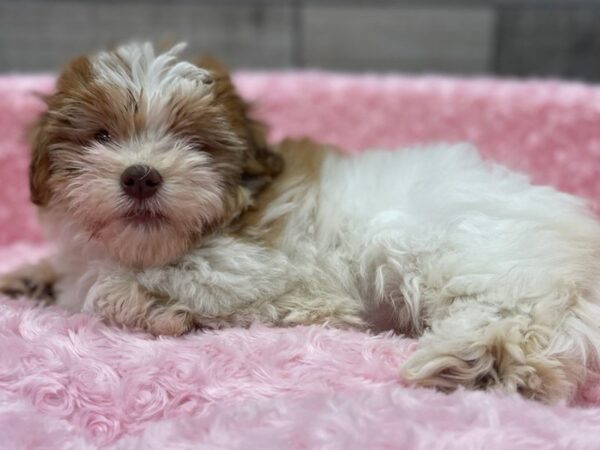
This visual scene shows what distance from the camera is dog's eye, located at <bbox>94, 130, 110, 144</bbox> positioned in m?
1.98

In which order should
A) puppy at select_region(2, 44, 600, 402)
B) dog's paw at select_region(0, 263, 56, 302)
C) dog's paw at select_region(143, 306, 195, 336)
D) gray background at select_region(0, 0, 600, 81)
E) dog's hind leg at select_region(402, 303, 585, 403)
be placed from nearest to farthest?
dog's hind leg at select_region(402, 303, 585, 403), puppy at select_region(2, 44, 600, 402), dog's paw at select_region(143, 306, 195, 336), dog's paw at select_region(0, 263, 56, 302), gray background at select_region(0, 0, 600, 81)

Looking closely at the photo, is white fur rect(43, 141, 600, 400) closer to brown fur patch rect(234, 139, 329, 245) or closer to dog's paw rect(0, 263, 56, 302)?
brown fur patch rect(234, 139, 329, 245)

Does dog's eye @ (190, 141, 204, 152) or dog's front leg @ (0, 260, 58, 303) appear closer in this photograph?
dog's eye @ (190, 141, 204, 152)

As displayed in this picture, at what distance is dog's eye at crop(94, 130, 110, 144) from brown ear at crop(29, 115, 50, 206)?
0.15 meters

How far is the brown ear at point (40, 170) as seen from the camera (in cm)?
204

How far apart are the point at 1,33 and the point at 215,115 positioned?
2.50 metres

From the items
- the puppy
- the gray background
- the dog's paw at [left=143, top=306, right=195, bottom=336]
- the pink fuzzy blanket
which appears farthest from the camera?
the gray background

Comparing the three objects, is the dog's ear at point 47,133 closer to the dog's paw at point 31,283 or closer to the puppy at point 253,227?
the puppy at point 253,227

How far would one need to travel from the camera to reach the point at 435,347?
5.65 ft

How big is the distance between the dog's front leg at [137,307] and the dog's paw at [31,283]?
0.44 meters

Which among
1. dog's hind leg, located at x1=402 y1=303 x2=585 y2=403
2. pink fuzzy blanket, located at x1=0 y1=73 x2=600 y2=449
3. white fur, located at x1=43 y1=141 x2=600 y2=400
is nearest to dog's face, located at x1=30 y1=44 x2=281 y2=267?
white fur, located at x1=43 y1=141 x2=600 y2=400

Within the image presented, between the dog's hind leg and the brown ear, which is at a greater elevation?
the brown ear

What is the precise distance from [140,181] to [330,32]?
2.48 meters

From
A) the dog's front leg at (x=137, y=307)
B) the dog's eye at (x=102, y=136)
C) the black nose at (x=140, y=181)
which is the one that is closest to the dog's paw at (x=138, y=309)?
the dog's front leg at (x=137, y=307)
